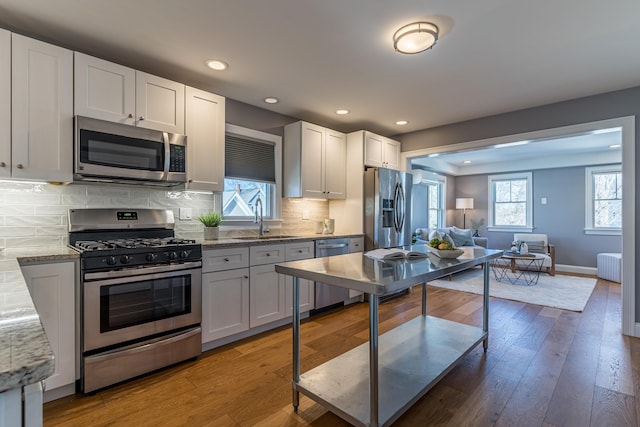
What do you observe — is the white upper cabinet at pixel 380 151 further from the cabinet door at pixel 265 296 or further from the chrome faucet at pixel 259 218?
the cabinet door at pixel 265 296

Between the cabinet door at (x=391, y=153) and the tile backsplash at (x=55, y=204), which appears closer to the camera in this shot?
the tile backsplash at (x=55, y=204)

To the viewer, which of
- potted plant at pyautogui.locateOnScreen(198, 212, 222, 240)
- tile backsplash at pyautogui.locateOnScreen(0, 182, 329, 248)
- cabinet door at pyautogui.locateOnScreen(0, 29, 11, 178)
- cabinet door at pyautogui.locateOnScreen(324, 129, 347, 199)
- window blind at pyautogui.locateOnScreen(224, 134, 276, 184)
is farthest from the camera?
cabinet door at pyautogui.locateOnScreen(324, 129, 347, 199)

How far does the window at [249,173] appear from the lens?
3.59m

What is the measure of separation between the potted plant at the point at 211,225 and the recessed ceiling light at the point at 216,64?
54.6 inches

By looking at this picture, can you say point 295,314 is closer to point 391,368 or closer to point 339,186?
point 391,368

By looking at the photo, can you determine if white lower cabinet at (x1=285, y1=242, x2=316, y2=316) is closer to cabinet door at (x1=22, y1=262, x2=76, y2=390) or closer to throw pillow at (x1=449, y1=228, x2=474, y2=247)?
cabinet door at (x1=22, y1=262, x2=76, y2=390)

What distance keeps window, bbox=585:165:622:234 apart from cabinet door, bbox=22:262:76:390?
8502 mm

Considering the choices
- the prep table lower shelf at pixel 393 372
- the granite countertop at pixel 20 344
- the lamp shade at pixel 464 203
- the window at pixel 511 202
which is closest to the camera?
the granite countertop at pixel 20 344

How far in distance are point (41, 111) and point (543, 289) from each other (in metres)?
6.48

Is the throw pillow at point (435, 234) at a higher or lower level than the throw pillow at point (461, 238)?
higher

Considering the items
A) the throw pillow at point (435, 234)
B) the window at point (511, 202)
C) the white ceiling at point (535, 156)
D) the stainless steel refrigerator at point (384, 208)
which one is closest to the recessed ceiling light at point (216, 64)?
the stainless steel refrigerator at point (384, 208)

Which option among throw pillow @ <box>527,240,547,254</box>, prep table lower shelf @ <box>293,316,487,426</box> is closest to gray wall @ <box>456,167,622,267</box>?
throw pillow @ <box>527,240,547,254</box>

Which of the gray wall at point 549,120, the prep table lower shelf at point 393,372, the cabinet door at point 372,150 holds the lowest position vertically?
the prep table lower shelf at point 393,372

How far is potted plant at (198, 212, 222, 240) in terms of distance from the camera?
318 centimetres
